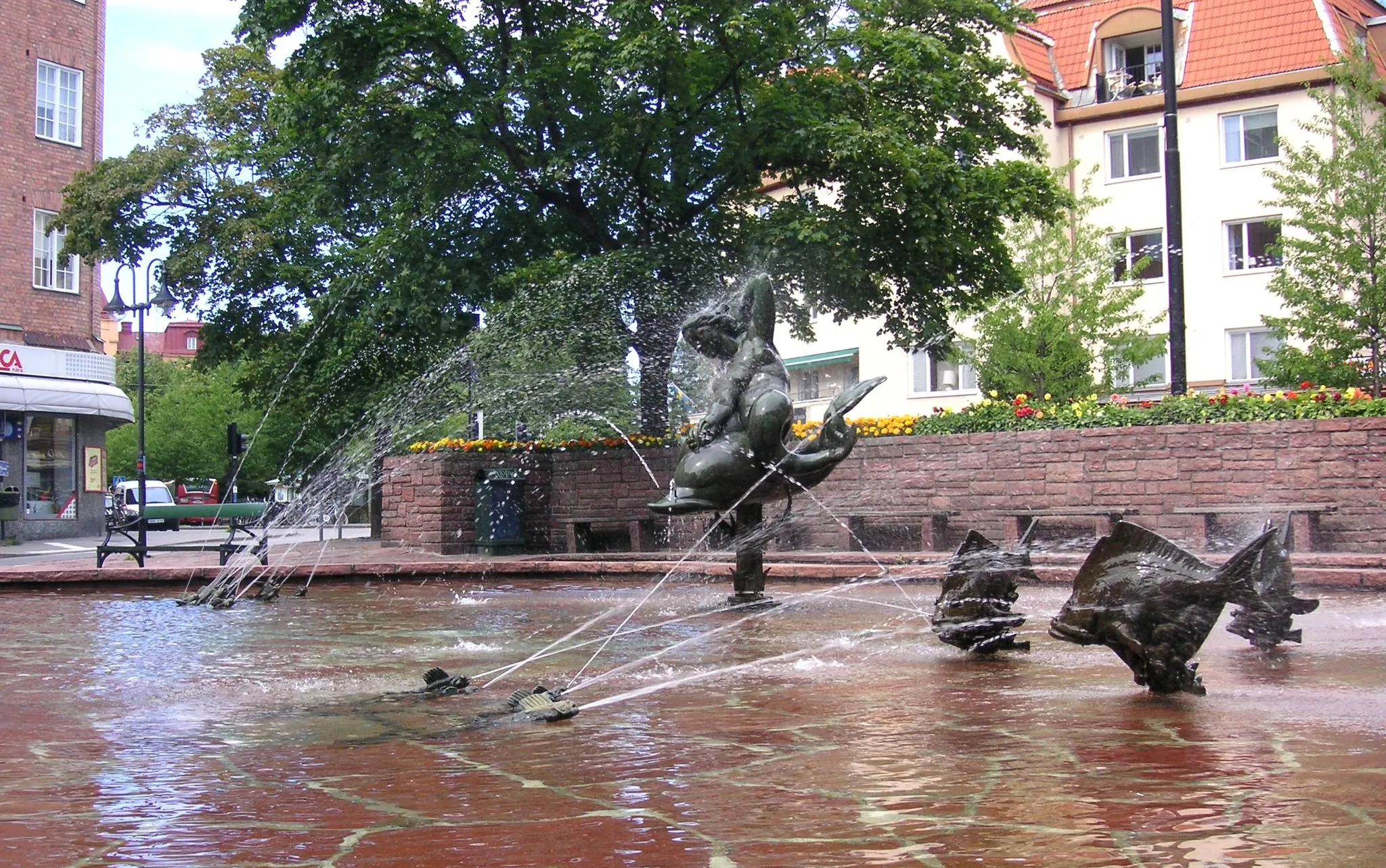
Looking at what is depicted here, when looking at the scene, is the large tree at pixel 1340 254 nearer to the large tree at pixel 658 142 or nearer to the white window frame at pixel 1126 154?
the large tree at pixel 658 142

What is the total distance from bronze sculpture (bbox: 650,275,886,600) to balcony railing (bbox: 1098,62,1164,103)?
3637cm

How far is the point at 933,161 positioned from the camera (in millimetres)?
21797

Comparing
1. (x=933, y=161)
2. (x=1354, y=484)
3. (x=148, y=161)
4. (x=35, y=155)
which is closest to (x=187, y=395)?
(x=35, y=155)

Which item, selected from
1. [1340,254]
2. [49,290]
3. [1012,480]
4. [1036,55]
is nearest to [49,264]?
[49,290]

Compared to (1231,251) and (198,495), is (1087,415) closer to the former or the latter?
(1231,251)

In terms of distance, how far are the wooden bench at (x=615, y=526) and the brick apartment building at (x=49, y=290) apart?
65.0 feet

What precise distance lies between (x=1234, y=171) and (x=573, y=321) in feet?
88.6

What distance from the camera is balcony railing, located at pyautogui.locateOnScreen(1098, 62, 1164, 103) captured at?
43.5 m

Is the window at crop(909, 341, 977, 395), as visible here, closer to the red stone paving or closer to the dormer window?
the dormer window

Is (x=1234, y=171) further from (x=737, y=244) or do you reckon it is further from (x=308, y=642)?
(x=308, y=642)

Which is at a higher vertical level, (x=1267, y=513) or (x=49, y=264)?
(x=49, y=264)

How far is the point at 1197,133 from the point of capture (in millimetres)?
41750

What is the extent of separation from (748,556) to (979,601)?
10.4 feet

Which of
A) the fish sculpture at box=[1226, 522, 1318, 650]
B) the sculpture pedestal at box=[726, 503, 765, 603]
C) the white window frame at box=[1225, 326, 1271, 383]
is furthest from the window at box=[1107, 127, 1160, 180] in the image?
the fish sculpture at box=[1226, 522, 1318, 650]
